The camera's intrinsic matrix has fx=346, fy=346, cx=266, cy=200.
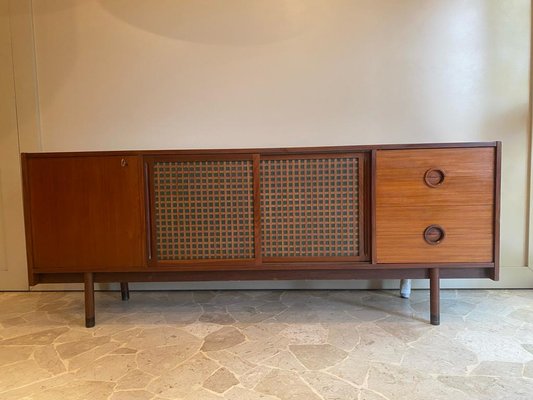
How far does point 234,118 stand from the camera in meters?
2.04

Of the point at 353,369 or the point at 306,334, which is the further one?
the point at 306,334

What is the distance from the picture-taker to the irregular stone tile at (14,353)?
1.34m

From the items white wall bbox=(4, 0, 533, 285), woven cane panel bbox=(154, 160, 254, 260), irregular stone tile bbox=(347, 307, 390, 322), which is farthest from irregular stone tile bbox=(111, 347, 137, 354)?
white wall bbox=(4, 0, 533, 285)

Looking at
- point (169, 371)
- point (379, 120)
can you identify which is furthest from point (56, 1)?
point (169, 371)

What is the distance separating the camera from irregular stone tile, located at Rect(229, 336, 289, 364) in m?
1.32

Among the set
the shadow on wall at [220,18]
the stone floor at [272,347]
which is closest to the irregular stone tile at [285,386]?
the stone floor at [272,347]

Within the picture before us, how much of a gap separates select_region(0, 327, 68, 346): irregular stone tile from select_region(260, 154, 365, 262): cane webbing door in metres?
0.99

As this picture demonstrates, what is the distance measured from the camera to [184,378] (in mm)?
1187

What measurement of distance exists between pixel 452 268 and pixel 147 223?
1367 mm

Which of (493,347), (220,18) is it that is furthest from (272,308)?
(220,18)

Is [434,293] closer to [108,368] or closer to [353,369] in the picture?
[353,369]

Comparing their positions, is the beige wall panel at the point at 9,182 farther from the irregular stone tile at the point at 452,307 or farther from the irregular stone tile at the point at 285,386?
the irregular stone tile at the point at 452,307

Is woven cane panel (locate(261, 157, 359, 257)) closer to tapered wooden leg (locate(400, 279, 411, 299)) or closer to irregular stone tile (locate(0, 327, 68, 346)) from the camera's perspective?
tapered wooden leg (locate(400, 279, 411, 299))

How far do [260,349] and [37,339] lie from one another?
0.98 meters
